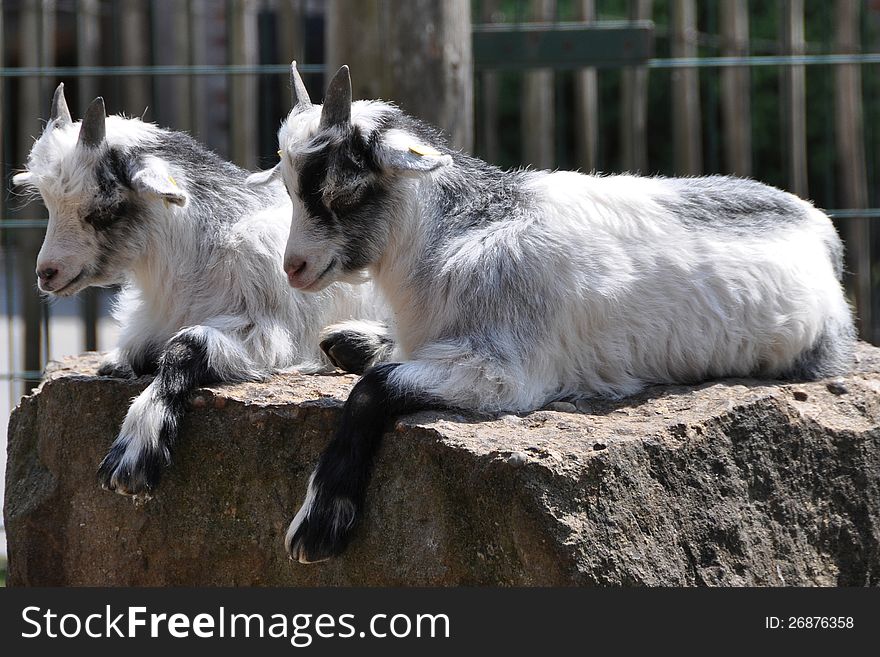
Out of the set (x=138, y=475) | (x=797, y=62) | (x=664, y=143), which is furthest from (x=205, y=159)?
(x=664, y=143)

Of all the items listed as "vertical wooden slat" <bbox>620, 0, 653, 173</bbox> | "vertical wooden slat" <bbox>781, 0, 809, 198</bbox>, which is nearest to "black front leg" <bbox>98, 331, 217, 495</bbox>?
"vertical wooden slat" <bbox>620, 0, 653, 173</bbox>

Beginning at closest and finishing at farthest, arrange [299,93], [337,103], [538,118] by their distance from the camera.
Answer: [337,103], [299,93], [538,118]

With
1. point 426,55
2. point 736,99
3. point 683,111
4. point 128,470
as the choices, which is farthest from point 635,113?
point 128,470

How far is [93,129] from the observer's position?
4.74 meters

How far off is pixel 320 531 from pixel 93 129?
6.38 ft

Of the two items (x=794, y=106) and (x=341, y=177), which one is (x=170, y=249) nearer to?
(x=341, y=177)

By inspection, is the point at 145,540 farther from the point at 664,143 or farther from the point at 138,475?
the point at 664,143

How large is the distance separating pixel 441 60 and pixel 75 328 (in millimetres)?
6457

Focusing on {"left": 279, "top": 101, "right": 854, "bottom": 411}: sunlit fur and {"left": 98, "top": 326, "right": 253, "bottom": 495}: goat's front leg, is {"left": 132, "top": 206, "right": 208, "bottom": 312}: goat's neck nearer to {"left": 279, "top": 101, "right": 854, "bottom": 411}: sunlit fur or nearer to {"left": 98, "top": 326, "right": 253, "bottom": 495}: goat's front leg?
{"left": 98, "top": 326, "right": 253, "bottom": 495}: goat's front leg

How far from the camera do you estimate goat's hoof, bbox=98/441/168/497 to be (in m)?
4.16

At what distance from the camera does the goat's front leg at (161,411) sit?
13.7ft

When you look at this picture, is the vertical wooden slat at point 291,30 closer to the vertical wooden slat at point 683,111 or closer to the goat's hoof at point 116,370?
the vertical wooden slat at point 683,111

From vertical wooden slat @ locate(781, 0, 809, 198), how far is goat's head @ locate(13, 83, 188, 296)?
164 inches

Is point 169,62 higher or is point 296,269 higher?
point 169,62
